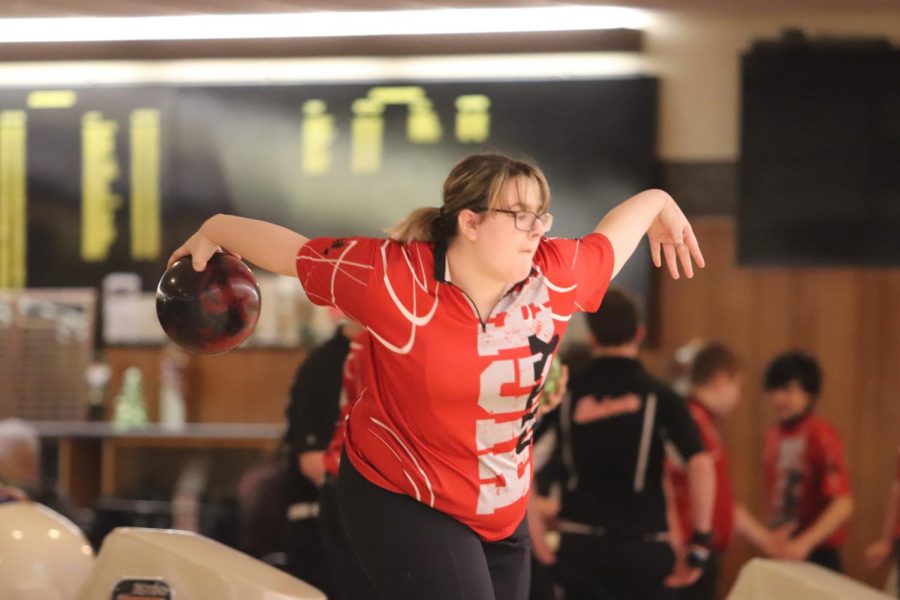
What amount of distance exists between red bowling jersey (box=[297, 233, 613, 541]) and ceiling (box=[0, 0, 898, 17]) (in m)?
3.58

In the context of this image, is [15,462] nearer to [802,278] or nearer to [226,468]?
[226,468]

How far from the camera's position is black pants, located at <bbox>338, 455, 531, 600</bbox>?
2146 mm

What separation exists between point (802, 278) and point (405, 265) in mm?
3992

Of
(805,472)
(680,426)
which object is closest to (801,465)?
(805,472)

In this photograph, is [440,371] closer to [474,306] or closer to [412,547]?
[474,306]

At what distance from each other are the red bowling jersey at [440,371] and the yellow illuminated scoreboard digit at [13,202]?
14.5 feet

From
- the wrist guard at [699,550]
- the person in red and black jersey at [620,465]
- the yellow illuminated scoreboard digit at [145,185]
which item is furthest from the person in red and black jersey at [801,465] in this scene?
the yellow illuminated scoreboard digit at [145,185]

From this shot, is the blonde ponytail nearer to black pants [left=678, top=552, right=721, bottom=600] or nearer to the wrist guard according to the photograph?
the wrist guard

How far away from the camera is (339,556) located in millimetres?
3057

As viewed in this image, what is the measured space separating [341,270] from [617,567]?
1.68 meters

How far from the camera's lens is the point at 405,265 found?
218 cm

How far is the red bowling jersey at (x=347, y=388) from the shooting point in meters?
3.31

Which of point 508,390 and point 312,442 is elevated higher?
point 508,390

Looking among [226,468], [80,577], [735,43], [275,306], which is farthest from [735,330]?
[80,577]
